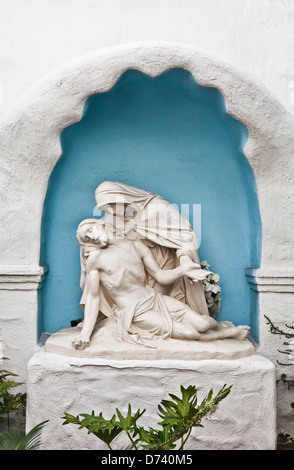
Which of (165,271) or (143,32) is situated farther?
(143,32)

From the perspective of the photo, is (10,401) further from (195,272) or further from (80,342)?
(195,272)

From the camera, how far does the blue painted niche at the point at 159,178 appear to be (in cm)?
485

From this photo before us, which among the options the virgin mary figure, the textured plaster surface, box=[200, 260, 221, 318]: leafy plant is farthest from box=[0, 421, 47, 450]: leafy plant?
box=[200, 260, 221, 318]: leafy plant

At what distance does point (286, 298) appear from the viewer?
456 cm

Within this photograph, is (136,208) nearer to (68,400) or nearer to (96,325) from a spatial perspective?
(96,325)

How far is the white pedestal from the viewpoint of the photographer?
4.03 m

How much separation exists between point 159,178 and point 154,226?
2.00 feet

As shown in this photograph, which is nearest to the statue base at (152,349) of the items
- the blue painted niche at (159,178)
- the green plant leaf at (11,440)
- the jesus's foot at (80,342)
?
the jesus's foot at (80,342)

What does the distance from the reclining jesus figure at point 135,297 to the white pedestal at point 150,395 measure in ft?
0.78

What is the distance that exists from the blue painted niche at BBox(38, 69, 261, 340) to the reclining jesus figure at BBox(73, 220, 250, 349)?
54 centimetres

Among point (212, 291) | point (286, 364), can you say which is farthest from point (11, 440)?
point (286, 364)

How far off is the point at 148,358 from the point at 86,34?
2.94 metres

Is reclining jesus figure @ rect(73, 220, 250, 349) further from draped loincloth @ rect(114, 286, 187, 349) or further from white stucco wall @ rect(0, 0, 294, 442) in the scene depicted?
white stucco wall @ rect(0, 0, 294, 442)

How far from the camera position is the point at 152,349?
4.11 m
